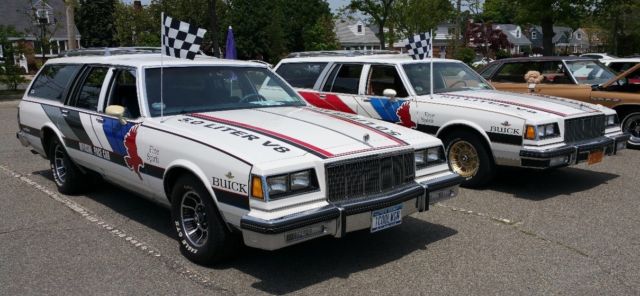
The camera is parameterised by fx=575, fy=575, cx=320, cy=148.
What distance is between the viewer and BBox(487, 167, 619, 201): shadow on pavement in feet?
22.5

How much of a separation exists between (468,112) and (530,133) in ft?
2.64

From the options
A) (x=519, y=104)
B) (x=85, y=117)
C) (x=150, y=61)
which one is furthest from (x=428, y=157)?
(x=85, y=117)

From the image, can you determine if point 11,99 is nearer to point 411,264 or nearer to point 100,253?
point 100,253

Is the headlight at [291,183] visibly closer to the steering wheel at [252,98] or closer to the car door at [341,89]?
the steering wheel at [252,98]

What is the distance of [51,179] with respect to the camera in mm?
7727

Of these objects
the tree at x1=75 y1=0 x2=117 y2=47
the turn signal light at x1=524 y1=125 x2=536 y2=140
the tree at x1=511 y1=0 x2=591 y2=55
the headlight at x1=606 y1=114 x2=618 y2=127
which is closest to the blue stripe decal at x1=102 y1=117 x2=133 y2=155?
the turn signal light at x1=524 y1=125 x2=536 y2=140

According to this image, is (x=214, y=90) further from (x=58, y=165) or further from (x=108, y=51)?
(x=58, y=165)

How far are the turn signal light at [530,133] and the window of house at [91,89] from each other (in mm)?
4532

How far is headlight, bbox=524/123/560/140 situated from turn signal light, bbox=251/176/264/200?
3740mm

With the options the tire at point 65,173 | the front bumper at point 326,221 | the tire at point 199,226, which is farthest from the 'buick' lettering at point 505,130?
the tire at point 65,173

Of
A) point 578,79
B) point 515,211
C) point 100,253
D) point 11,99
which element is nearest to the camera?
point 100,253

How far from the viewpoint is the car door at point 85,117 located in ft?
18.8

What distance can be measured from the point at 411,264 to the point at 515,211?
200cm

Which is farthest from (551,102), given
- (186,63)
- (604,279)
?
(186,63)
